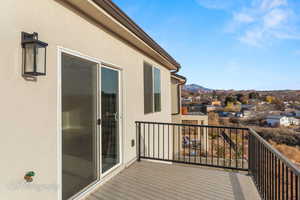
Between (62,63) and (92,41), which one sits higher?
(92,41)

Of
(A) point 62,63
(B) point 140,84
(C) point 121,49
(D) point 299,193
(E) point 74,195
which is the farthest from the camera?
(B) point 140,84

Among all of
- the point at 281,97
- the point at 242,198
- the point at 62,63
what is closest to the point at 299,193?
the point at 242,198

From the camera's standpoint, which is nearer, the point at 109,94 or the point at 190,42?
the point at 109,94

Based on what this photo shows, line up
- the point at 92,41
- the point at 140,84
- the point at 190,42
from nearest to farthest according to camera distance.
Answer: the point at 92,41 → the point at 140,84 → the point at 190,42

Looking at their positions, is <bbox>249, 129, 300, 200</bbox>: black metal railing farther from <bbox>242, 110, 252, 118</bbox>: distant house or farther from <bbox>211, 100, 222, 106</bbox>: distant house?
<bbox>211, 100, 222, 106</bbox>: distant house

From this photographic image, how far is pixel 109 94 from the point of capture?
3412 mm

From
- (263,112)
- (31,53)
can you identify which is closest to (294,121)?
(263,112)

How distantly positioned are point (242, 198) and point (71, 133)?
8.30ft

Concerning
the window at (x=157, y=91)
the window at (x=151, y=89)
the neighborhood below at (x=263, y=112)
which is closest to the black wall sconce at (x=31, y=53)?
the window at (x=151, y=89)

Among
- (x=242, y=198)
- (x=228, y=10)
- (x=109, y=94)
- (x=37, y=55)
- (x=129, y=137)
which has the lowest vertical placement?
(x=242, y=198)

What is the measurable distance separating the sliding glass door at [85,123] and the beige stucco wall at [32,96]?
18 cm

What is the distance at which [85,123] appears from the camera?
269 cm

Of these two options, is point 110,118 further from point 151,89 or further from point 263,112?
point 263,112

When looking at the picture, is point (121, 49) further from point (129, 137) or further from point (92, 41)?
point (129, 137)
